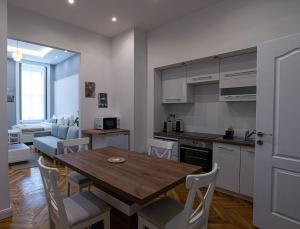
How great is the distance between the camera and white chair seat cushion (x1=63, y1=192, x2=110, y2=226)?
142 centimetres

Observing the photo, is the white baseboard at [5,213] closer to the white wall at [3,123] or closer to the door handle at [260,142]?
the white wall at [3,123]

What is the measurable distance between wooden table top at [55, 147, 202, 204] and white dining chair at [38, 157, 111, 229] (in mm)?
172

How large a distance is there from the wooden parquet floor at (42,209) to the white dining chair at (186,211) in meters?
0.88

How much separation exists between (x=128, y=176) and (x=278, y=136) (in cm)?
157

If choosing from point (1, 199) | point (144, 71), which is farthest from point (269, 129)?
point (1, 199)

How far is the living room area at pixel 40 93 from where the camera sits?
578cm

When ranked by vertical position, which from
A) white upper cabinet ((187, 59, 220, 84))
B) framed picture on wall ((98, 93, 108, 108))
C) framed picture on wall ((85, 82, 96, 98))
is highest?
white upper cabinet ((187, 59, 220, 84))

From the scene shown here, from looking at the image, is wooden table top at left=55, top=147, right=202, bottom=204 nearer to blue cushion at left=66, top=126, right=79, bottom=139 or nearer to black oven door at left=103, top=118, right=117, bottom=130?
black oven door at left=103, top=118, right=117, bottom=130

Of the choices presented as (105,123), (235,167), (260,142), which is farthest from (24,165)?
(260,142)

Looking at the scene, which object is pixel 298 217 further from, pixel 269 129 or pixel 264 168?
pixel 269 129

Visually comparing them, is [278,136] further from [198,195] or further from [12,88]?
[12,88]

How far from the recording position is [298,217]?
178 cm

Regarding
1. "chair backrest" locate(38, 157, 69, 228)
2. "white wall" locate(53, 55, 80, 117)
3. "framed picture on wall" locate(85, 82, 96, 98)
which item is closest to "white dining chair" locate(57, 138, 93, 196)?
"chair backrest" locate(38, 157, 69, 228)

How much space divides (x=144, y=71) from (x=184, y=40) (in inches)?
41.0
